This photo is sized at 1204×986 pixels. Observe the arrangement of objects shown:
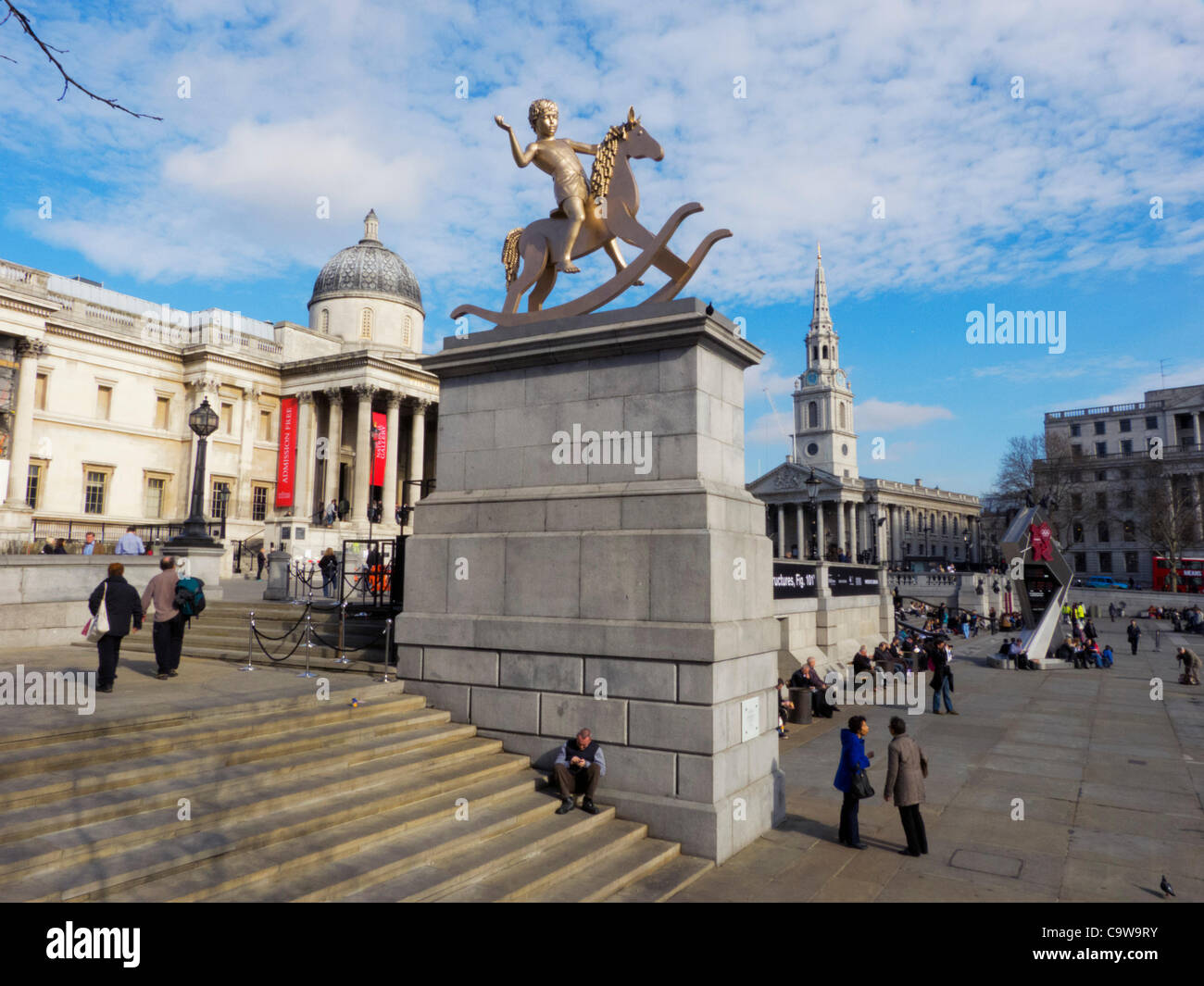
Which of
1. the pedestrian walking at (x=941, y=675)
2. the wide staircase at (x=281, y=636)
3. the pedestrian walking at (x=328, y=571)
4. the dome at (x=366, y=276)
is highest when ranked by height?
the dome at (x=366, y=276)

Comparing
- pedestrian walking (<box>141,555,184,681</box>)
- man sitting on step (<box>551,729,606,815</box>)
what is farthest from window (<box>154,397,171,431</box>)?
man sitting on step (<box>551,729,606,815</box>)

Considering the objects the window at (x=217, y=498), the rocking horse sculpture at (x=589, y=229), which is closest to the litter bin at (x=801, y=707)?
the rocking horse sculpture at (x=589, y=229)

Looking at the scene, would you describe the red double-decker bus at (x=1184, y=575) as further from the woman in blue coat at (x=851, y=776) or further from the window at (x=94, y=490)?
the window at (x=94, y=490)

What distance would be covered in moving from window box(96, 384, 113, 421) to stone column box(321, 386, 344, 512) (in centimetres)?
1281

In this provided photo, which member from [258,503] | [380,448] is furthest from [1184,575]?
[258,503]

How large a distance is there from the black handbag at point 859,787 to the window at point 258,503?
51765 mm

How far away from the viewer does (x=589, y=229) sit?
10.7 meters

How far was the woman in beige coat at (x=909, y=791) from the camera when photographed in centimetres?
829

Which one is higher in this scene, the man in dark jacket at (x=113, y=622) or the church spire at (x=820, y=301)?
the church spire at (x=820, y=301)

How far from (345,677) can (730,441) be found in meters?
6.36

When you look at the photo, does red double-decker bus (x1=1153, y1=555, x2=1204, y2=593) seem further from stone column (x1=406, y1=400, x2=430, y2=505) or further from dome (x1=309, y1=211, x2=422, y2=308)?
dome (x1=309, y1=211, x2=422, y2=308)

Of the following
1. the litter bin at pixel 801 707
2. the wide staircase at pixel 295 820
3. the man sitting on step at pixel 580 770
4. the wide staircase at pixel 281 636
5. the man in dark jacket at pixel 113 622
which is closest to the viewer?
the wide staircase at pixel 295 820

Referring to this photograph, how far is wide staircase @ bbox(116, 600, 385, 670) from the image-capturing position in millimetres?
12078
